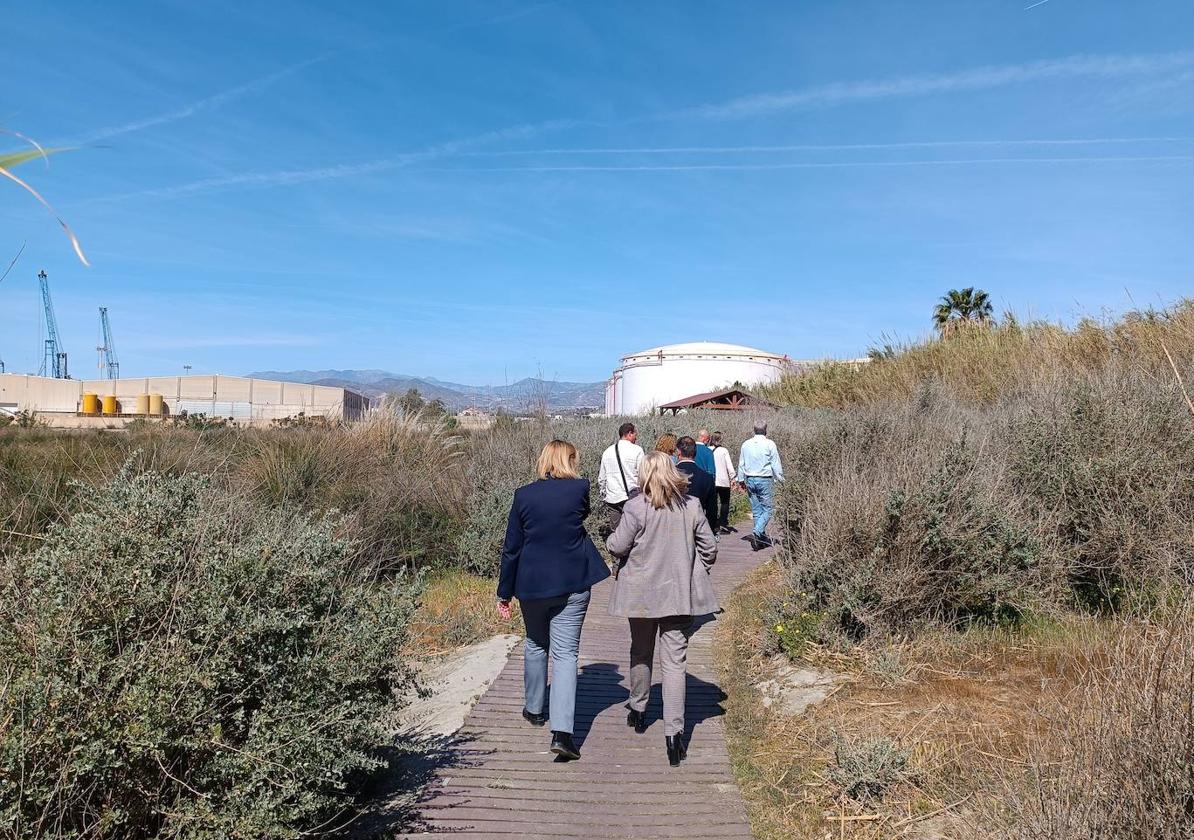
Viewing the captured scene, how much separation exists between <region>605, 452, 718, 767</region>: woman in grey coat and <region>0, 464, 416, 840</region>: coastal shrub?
1.85 metres

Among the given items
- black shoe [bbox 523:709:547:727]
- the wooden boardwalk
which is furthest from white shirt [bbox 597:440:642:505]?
black shoe [bbox 523:709:547:727]

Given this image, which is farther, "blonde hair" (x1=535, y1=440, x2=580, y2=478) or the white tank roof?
the white tank roof

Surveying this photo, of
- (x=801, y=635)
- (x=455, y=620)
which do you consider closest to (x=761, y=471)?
(x=455, y=620)

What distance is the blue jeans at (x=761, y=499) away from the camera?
1352 centimetres

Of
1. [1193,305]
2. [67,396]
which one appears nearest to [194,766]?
[1193,305]

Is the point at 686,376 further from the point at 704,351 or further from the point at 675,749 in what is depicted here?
the point at 675,749

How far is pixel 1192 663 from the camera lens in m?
2.95

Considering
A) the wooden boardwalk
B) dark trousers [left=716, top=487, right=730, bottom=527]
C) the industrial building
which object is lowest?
the wooden boardwalk

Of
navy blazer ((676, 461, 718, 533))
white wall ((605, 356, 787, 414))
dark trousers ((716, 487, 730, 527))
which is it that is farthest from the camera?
white wall ((605, 356, 787, 414))

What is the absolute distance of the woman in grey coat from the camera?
5473mm

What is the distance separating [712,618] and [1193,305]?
9.74 m

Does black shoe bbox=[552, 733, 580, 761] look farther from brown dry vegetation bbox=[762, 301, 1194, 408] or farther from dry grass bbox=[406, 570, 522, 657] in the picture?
brown dry vegetation bbox=[762, 301, 1194, 408]

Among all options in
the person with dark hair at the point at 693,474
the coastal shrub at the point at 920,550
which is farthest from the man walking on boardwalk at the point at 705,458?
the coastal shrub at the point at 920,550

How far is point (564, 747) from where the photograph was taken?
17.7 ft
